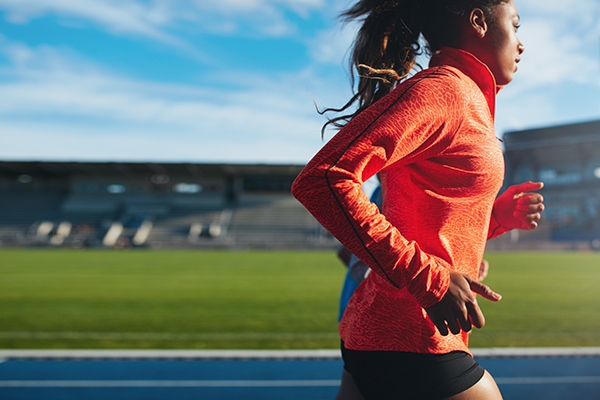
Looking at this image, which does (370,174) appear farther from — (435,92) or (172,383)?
(172,383)

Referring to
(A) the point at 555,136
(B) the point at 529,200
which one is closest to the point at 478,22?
(B) the point at 529,200

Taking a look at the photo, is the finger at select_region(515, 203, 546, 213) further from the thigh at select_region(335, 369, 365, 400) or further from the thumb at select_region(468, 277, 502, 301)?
the thigh at select_region(335, 369, 365, 400)

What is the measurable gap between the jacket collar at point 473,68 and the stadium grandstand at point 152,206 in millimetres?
27378

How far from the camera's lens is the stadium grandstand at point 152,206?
1220 inches

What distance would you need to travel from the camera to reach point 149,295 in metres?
8.06

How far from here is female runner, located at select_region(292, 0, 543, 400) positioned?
82cm

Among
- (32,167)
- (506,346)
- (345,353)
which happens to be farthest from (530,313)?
(32,167)

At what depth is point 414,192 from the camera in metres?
0.95

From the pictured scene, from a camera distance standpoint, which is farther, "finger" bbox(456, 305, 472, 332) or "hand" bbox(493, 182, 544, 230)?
"hand" bbox(493, 182, 544, 230)

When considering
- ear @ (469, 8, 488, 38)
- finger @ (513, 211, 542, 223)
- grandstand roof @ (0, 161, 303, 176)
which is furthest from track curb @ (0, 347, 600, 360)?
grandstand roof @ (0, 161, 303, 176)

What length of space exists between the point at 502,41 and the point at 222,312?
5939 mm

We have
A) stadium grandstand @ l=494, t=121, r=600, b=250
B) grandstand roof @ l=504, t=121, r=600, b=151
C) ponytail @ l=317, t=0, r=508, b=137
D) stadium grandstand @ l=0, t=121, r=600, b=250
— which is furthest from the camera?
grandstand roof @ l=504, t=121, r=600, b=151

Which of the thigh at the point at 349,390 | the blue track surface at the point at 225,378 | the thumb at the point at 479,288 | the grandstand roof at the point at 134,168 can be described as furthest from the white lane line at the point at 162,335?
the grandstand roof at the point at 134,168

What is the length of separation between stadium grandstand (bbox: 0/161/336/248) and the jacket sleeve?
27.5 metres
